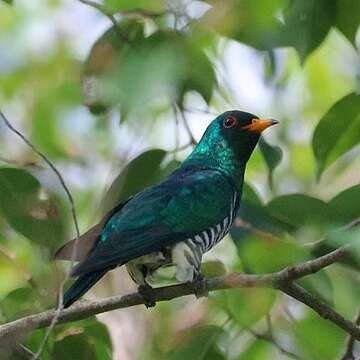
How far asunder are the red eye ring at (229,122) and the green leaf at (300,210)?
38.7 inches

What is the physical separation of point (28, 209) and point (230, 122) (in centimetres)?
137

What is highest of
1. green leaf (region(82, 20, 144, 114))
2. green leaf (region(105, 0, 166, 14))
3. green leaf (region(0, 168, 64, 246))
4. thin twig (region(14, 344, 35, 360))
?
green leaf (region(105, 0, 166, 14))

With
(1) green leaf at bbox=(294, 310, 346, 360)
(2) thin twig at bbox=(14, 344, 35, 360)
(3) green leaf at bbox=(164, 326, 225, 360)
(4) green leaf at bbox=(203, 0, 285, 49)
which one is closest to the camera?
(4) green leaf at bbox=(203, 0, 285, 49)

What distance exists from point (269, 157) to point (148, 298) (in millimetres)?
Answer: 680

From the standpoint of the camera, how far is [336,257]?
3.10 metres

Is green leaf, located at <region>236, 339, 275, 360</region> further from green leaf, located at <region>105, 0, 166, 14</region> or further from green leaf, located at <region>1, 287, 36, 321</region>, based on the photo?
green leaf, located at <region>105, 0, 166, 14</region>

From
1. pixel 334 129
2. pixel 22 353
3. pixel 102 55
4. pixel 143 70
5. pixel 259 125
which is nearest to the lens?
pixel 143 70

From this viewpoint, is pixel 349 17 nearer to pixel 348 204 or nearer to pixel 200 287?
pixel 348 204

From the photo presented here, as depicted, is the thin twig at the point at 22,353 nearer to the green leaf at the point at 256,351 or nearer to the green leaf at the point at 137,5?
the green leaf at the point at 256,351

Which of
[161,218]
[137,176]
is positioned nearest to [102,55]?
[137,176]

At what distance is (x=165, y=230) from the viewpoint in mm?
3992

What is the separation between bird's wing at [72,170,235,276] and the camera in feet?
12.2

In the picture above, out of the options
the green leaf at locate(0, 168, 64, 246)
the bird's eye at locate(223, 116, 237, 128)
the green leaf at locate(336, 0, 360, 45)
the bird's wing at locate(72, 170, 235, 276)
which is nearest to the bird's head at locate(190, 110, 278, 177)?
the bird's eye at locate(223, 116, 237, 128)

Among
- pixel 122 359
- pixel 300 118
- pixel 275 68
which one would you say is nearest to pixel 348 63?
pixel 300 118
